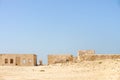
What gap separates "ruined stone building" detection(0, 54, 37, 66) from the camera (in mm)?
35344

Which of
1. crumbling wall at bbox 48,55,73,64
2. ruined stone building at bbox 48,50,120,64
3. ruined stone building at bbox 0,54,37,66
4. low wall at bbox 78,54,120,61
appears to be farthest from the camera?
ruined stone building at bbox 0,54,37,66

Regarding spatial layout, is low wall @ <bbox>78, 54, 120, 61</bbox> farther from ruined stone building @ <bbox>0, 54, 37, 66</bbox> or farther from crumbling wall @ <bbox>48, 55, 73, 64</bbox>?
ruined stone building @ <bbox>0, 54, 37, 66</bbox>

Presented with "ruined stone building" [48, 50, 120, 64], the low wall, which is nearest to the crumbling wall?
"ruined stone building" [48, 50, 120, 64]

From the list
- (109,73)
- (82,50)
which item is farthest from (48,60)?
(109,73)

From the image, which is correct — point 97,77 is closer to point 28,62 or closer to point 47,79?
point 47,79

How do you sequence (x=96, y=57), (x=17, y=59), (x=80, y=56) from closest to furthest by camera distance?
(x=96, y=57)
(x=80, y=56)
(x=17, y=59)

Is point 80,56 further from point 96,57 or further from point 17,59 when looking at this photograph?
point 17,59

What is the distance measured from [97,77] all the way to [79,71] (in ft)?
7.96

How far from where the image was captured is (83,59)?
73.5ft

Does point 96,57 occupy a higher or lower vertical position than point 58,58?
lower

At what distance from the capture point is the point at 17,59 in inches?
1421

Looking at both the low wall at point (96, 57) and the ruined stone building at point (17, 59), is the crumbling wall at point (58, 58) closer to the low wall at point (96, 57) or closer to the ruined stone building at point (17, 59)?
the low wall at point (96, 57)

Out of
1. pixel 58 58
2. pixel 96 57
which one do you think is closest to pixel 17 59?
pixel 58 58

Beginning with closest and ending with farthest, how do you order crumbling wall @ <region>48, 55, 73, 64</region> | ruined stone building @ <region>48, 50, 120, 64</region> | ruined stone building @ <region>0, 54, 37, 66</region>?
1. ruined stone building @ <region>48, 50, 120, 64</region>
2. crumbling wall @ <region>48, 55, 73, 64</region>
3. ruined stone building @ <region>0, 54, 37, 66</region>
